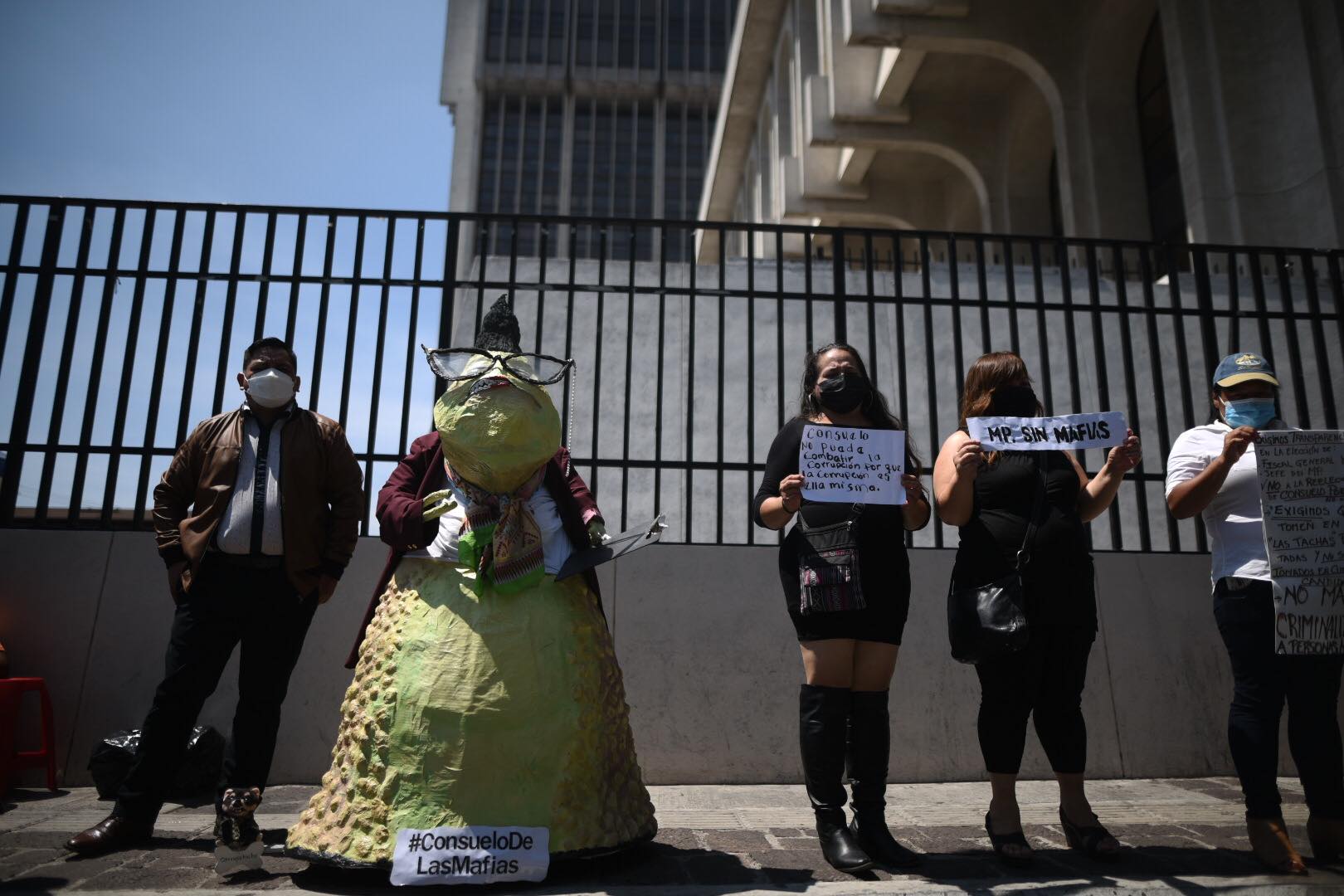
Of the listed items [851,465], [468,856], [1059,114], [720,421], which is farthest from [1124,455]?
[1059,114]

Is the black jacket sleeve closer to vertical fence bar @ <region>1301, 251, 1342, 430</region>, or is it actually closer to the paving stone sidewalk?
the paving stone sidewalk

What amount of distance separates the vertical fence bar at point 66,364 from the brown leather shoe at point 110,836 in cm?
257

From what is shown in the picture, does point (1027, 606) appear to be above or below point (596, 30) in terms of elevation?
below

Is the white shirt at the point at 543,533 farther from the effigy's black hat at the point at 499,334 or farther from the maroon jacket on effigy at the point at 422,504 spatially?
the effigy's black hat at the point at 499,334

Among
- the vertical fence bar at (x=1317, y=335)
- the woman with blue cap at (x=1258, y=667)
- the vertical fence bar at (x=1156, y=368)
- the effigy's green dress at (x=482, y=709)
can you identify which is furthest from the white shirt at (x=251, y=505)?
the vertical fence bar at (x=1317, y=335)

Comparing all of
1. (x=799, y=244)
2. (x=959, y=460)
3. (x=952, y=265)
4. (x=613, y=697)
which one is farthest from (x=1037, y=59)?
(x=613, y=697)

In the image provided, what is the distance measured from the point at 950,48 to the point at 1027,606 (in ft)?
37.8

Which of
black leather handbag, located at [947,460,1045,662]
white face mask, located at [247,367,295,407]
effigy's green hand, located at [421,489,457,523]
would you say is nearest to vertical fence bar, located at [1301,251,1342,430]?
black leather handbag, located at [947,460,1045,662]

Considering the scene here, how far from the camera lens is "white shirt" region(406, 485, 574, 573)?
8.80ft

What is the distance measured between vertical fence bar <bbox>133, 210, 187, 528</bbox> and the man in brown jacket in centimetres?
185

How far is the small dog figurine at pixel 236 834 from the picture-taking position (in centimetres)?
263

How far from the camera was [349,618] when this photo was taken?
4.77 metres

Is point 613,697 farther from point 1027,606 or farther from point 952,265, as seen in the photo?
point 952,265

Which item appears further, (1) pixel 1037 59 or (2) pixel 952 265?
(1) pixel 1037 59
